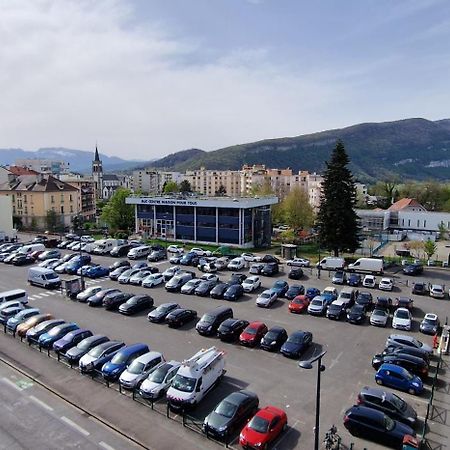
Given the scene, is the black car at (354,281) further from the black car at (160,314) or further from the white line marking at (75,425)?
the white line marking at (75,425)

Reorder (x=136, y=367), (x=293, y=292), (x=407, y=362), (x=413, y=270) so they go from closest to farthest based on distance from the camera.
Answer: (x=136, y=367), (x=407, y=362), (x=293, y=292), (x=413, y=270)

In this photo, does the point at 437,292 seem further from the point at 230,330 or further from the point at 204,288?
the point at 230,330

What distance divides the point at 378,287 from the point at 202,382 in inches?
1053

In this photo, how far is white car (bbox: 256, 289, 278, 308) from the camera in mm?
33312

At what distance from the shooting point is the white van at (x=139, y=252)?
53.2m

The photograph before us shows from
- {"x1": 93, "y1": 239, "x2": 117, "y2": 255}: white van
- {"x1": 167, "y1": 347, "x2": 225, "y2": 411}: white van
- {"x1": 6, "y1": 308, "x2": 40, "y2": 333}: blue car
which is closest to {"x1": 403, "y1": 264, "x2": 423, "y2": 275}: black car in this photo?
{"x1": 167, "y1": 347, "x2": 225, "y2": 411}: white van

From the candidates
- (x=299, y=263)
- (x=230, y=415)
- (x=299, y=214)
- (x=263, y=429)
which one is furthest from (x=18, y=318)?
(x=299, y=214)

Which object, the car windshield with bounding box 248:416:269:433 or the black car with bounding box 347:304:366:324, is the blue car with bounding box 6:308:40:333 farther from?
the black car with bounding box 347:304:366:324

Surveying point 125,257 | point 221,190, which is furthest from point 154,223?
point 221,190

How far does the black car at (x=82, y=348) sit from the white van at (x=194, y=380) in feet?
22.5

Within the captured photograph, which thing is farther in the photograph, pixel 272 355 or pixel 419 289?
pixel 419 289

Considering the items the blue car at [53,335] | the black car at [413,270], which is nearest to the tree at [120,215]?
the black car at [413,270]

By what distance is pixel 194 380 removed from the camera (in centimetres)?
1841

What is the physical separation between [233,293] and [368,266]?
19.0 meters
